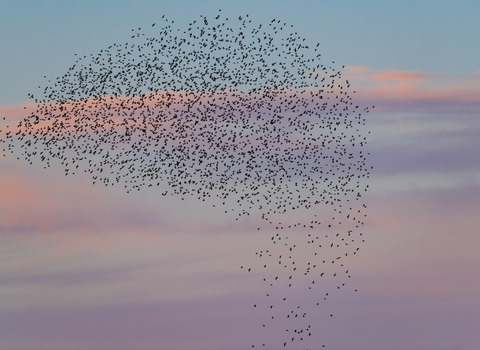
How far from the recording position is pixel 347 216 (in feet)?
143

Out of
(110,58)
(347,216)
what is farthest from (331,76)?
(110,58)

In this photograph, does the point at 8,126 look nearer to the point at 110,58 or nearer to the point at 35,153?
the point at 35,153

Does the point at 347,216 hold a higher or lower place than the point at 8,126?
lower

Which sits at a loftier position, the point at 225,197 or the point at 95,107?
the point at 95,107

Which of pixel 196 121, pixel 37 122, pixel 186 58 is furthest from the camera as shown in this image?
pixel 37 122

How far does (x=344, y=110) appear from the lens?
151 feet

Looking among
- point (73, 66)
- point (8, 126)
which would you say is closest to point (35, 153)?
point (8, 126)

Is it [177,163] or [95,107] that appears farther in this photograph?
[95,107]

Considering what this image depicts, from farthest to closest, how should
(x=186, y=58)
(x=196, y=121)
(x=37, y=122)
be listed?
(x=37, y=122), (x=196, y=121), (x=186, y=58)

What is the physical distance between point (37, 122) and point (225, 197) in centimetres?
1627

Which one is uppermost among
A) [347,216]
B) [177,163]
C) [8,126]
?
[8,126]

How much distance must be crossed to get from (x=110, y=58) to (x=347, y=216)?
19438mm

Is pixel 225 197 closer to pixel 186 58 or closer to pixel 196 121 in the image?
pixel 196 121

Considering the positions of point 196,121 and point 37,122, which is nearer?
point 196,121
